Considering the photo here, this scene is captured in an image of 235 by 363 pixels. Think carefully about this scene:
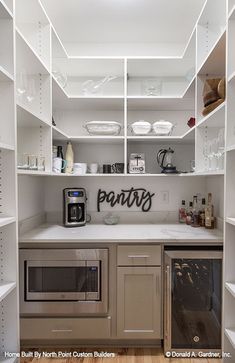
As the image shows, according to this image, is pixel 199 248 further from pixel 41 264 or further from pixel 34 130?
pixel 34 130

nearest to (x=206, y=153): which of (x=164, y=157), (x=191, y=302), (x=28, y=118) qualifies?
(x=164, y=157)

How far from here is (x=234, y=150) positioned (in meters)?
1.40

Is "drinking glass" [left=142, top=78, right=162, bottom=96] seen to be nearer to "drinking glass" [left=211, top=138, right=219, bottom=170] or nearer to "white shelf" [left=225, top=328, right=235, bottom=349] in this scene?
"drinking glass" [left=211, top=138, right=219, bottom=170]

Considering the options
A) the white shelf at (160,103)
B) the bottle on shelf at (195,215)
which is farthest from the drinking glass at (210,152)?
the bottle on shelf at (195,215)

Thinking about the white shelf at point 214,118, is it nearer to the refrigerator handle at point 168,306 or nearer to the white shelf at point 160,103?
the white shelf at point 160,103

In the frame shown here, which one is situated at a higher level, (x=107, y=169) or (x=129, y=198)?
(x=107, y=169)

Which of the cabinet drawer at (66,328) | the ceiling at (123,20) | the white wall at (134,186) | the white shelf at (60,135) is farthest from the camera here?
the white wall at (134,186)

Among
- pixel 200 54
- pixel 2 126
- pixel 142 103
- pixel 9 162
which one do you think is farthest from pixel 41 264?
pixel 200 54

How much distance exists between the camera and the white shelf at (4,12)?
1.19 meters

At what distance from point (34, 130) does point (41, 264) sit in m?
0.99

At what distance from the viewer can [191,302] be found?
188 cm

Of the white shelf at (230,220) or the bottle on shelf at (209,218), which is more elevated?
the white shelf at (230,220)

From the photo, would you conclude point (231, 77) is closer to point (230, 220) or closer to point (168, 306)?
point (230, 220)

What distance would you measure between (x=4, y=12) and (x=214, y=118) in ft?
4.44
